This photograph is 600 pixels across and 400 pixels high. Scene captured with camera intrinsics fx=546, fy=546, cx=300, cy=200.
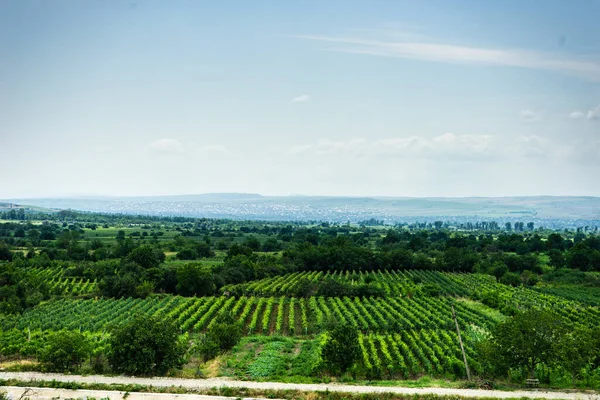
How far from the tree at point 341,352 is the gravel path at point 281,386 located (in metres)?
2.35

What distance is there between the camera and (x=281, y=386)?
30812 mm

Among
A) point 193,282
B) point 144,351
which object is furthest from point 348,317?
point 144,351

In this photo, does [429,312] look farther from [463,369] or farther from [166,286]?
[166,286]

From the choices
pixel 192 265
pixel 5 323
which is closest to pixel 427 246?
pixel 192 265

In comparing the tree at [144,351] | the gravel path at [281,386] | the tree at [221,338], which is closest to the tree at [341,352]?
the gravel path at [281,386]

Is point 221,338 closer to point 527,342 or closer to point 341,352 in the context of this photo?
point 341,352

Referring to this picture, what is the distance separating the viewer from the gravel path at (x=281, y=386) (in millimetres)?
29516

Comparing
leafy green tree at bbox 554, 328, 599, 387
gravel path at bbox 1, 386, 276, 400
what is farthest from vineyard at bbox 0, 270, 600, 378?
gravel path at bbox 1, 386, 276, 400

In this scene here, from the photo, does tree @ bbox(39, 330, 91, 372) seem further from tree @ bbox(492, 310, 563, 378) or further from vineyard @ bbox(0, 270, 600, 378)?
tree @ bbox(492, 310, 563, 378)

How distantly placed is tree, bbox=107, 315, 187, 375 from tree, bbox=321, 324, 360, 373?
9.10 m

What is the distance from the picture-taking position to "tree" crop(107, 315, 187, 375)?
32438mm

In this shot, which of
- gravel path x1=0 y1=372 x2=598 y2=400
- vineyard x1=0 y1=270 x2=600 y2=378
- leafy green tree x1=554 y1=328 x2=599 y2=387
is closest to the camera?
gravel path x1=0 y1=372 x2=598 y2=400

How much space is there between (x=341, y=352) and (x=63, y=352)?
16755 mm

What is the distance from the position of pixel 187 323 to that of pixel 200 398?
2005cm
